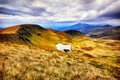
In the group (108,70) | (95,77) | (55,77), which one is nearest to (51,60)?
(55,77)

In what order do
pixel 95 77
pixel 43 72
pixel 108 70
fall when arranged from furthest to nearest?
pixel 108 70 < pixel 95 77 < pixel 43 72

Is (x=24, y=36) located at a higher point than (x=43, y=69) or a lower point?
lower

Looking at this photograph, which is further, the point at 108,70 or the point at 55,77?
the point at 108,70

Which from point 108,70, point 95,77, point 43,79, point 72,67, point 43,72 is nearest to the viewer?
point 43,79

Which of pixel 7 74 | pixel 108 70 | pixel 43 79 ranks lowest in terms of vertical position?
pixel 108 70

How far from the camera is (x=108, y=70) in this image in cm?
2669

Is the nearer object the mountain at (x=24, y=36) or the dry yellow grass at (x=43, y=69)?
the dry yellow grass at (x=43, y=69)

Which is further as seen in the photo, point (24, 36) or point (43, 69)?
point (24, 36)

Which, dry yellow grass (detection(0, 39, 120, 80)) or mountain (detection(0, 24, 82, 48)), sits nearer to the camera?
dry yellow grass (detection(0, 39, 120, 80))

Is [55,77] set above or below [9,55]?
below

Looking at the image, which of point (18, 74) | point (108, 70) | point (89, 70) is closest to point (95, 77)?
point (89, 70)

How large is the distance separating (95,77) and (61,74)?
16.6ft

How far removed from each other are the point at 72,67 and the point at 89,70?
2.72m

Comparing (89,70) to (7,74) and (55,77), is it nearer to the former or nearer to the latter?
(55,77)
